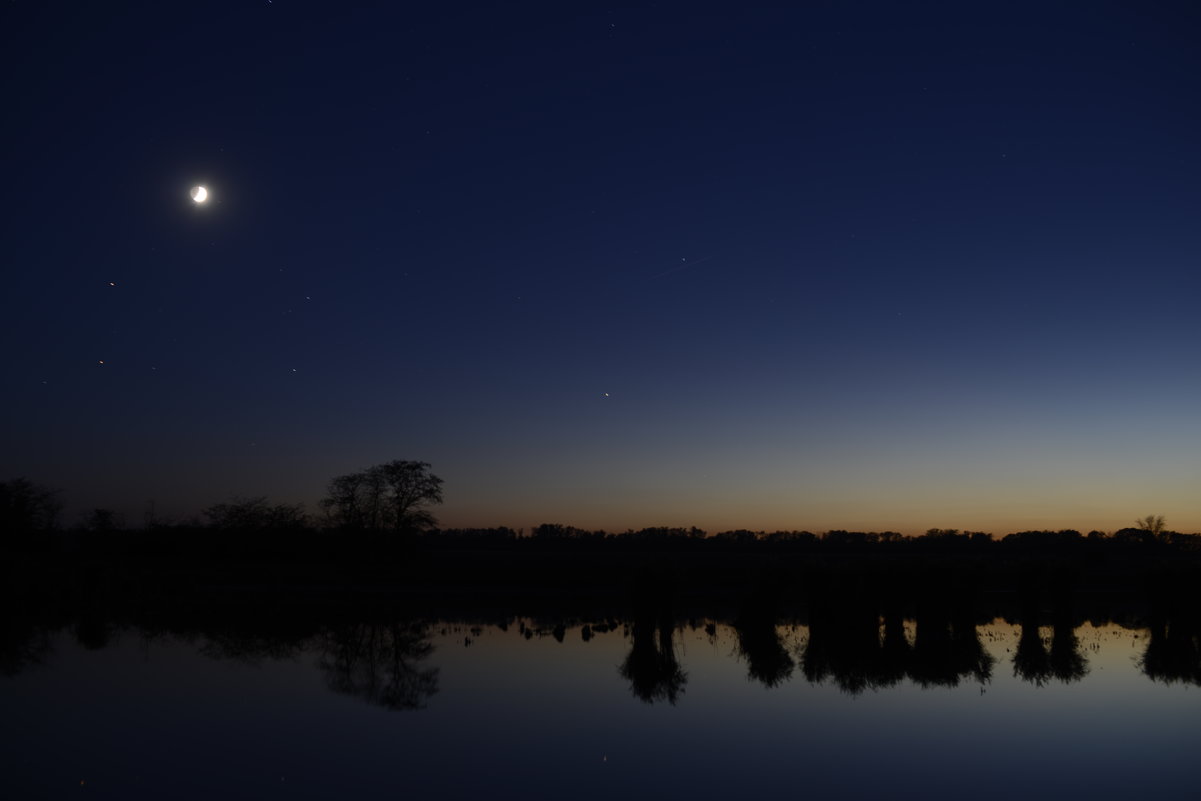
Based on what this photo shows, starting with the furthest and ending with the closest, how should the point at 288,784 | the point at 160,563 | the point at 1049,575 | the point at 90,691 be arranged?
the point at 160,563 < the point at 1049,575 < the point at 90,691 < the point at 288,784

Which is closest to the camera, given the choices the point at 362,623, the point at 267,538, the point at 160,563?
the point at 362,623

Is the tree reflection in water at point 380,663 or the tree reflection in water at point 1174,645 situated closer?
the tree reflection in water at point 380,663

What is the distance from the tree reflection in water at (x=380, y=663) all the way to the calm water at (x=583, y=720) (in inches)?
4.4

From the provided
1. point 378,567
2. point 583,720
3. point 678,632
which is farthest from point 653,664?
point 378,567

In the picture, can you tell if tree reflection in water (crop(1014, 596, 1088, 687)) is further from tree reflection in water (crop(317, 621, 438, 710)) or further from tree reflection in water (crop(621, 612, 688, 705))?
tree reflection in water (crop(317, 621, 438, 710))

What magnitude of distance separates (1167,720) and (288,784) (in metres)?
16.5

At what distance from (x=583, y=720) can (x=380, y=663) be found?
317 inches

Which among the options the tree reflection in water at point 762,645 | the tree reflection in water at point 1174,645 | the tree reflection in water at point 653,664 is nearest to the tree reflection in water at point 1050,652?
the tree reflection in water at point 1174,645

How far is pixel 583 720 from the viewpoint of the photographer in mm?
15445

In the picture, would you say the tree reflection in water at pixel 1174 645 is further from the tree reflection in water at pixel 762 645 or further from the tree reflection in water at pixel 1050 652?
the tree reflection in water at pixel 762 645

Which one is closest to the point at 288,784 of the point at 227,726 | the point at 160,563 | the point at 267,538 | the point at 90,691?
the point at 227,726

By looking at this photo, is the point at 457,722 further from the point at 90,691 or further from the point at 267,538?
the point at 267,538

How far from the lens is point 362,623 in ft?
98.8

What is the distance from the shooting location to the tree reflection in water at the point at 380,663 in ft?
→ 57.6
